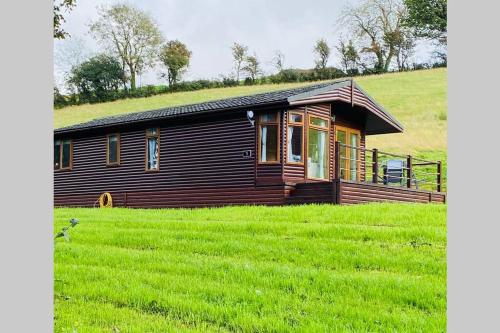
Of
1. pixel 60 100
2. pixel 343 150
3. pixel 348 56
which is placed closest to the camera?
pixel 343 150

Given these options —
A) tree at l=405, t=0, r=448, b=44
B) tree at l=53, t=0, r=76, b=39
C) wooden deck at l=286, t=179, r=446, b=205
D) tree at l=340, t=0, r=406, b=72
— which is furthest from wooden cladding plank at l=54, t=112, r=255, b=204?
tree at l=53, t=0, r=76, b=39

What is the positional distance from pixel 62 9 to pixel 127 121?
256 inches

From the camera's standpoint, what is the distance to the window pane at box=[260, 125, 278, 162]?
1555 cm

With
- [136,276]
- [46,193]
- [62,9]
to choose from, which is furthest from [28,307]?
[62,9]

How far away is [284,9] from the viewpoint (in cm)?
873

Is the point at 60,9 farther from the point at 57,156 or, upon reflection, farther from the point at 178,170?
the point at 57,156

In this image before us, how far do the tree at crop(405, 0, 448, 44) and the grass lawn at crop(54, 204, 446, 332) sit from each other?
4310 millimetres

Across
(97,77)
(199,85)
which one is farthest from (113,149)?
(199,85)

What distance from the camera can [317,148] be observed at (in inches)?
638

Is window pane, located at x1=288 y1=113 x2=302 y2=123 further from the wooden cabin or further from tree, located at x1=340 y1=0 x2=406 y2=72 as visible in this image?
tree, located at x1=340 y1=0 x2=406 y2=72

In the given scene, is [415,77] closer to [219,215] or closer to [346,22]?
[346,22]

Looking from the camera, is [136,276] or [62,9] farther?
[62,9]

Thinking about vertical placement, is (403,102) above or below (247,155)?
above

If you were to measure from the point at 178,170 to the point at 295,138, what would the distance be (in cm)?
346
